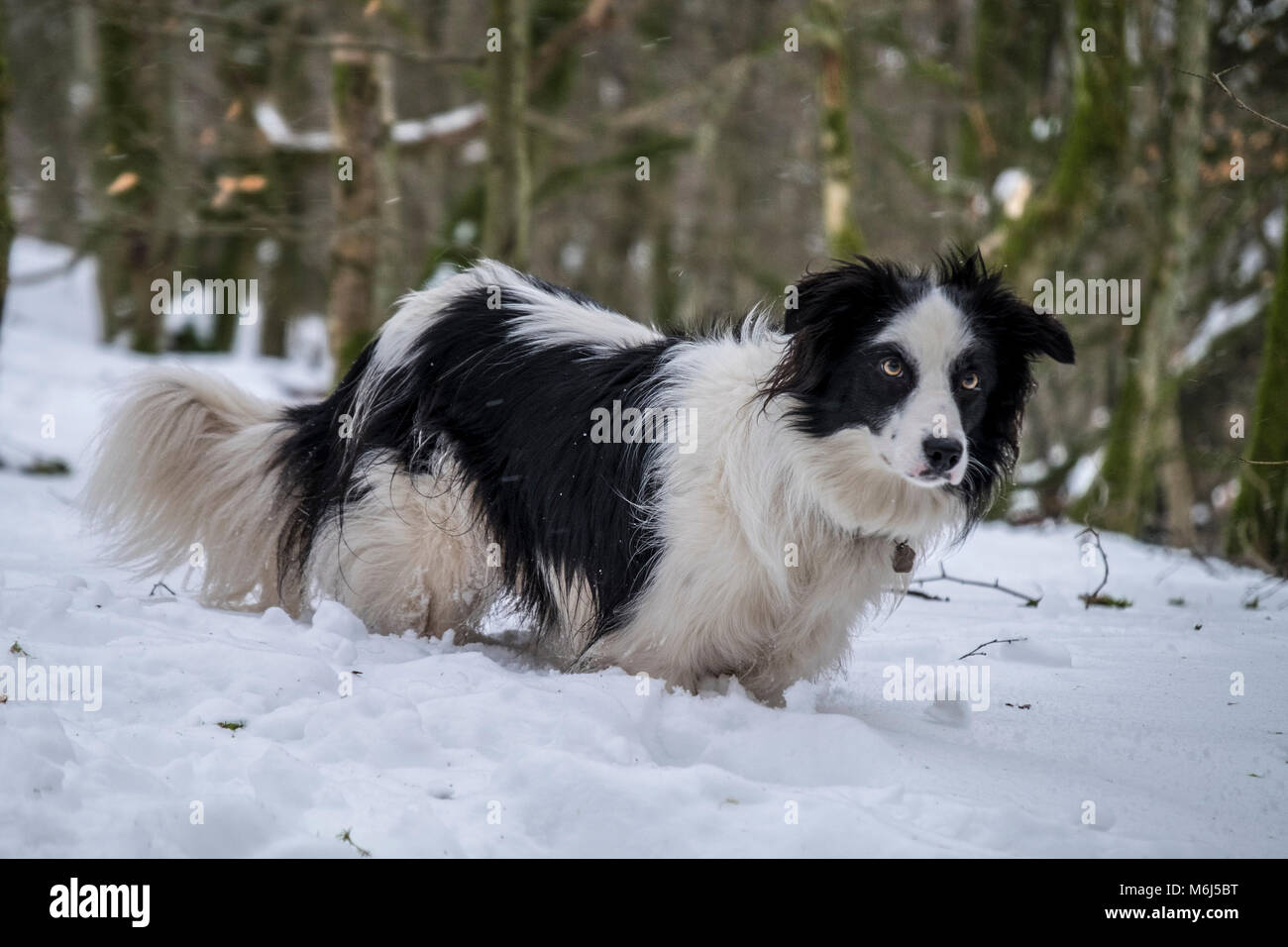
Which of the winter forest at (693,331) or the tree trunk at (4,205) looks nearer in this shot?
the winter forest at (693,331)

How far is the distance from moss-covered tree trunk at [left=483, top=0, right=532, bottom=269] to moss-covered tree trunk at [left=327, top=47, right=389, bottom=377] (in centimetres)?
99

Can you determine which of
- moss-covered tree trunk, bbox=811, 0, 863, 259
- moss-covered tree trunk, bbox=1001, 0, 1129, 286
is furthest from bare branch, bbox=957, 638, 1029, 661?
moss-covered tree trunk, bbox=811, 0, 863, 259

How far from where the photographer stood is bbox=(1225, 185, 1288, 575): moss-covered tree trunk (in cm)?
686

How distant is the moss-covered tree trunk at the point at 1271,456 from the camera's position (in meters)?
6.86

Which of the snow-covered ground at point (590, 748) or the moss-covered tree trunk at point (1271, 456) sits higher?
the moss-covered tree trunk at point (1271, 456)

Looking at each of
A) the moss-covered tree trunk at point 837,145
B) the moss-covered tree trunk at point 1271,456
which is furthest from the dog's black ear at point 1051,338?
the moss-covered tree trunk at point 837,145

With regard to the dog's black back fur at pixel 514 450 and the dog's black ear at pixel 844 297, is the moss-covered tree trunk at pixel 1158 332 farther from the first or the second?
the dog's black back fur at pixel 514 450

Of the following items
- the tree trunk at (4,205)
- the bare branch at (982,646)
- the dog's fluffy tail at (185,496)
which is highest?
the tree trunk at (4,205)

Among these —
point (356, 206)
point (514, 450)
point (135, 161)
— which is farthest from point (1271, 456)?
point (135, 161)

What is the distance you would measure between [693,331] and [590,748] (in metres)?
2.15

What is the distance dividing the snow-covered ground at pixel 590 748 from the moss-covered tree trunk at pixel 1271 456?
1779mm

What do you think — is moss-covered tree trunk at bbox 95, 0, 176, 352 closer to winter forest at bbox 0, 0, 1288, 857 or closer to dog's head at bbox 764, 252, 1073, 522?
winter forest at bbox 0, 0, 1288, 857

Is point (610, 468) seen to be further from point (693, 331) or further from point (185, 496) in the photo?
point (185, 496)
